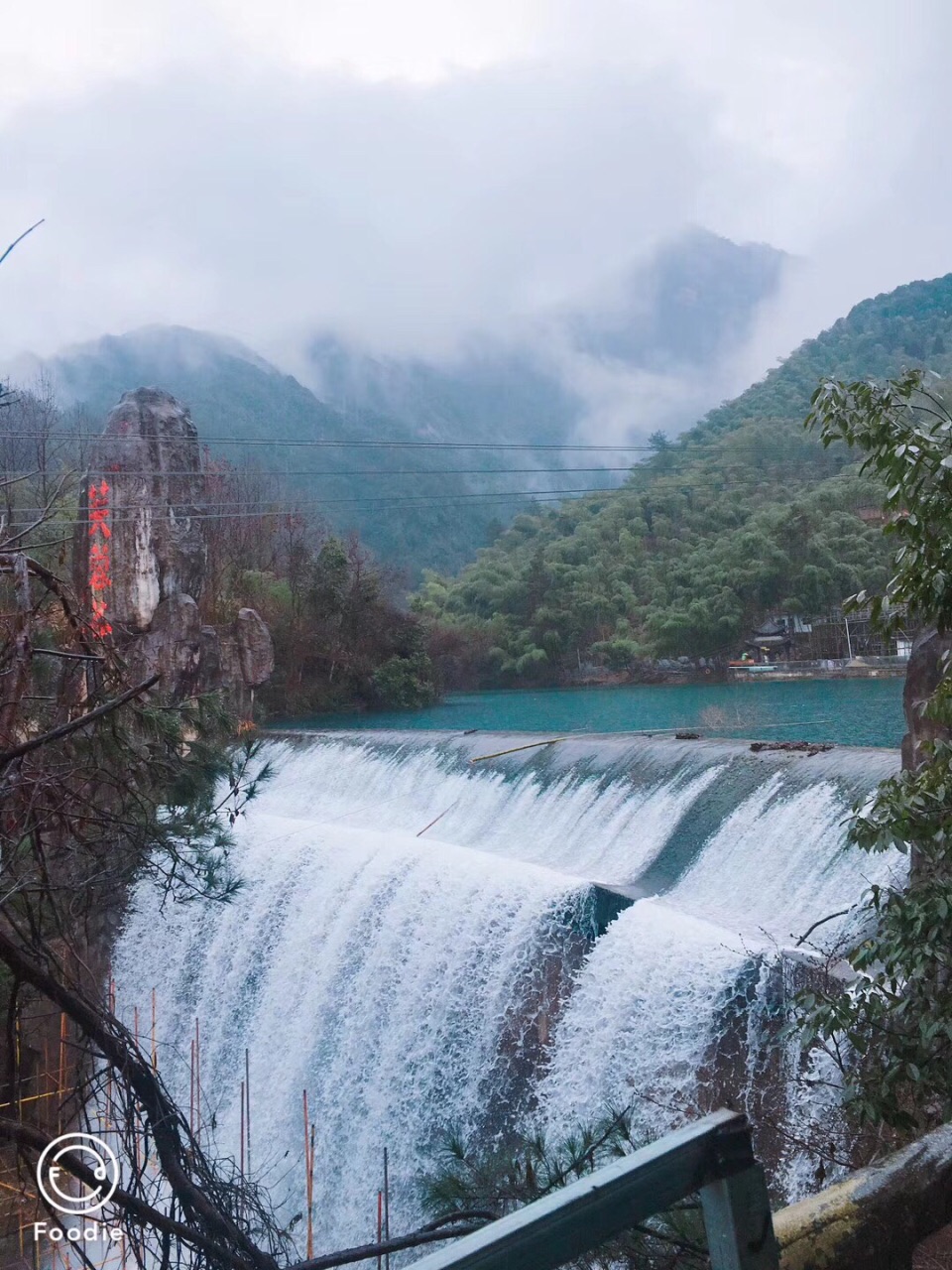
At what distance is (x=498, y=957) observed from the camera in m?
6.09

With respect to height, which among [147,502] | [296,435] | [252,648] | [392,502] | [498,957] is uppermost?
[296,435]

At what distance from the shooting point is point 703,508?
28.3 meters

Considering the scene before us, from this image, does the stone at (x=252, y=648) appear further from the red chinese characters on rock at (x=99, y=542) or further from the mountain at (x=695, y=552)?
the mountain at (x=695, y=552)

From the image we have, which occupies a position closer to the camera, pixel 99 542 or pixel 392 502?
pixel 99 542

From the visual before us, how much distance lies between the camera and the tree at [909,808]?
245 cm

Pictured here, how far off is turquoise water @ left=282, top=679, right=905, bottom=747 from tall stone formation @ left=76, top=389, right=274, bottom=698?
4.51 m

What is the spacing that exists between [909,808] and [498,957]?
12.7ft

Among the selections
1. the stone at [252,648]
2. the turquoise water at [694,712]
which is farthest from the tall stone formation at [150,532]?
the turquoise water at [694,712]

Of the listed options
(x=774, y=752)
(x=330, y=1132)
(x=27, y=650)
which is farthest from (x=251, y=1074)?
(x=27, y=650)

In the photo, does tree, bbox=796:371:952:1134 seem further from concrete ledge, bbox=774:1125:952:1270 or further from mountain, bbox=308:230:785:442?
mountain, bbox=308:230:785:442

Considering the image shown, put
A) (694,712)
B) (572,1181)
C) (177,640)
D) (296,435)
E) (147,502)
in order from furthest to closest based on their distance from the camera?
(296,435), (694,712), (177,640), (147,502), (572,1181)

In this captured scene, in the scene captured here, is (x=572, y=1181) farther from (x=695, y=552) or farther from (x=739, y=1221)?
(x=695, y=552)

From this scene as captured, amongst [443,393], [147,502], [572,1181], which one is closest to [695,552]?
[147,502]

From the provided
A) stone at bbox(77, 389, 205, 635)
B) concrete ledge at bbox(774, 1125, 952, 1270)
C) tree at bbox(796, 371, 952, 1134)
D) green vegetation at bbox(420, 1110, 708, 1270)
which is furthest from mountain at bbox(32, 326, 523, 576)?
concrete ledge at bbox(774, 1125, 952, 1270)
